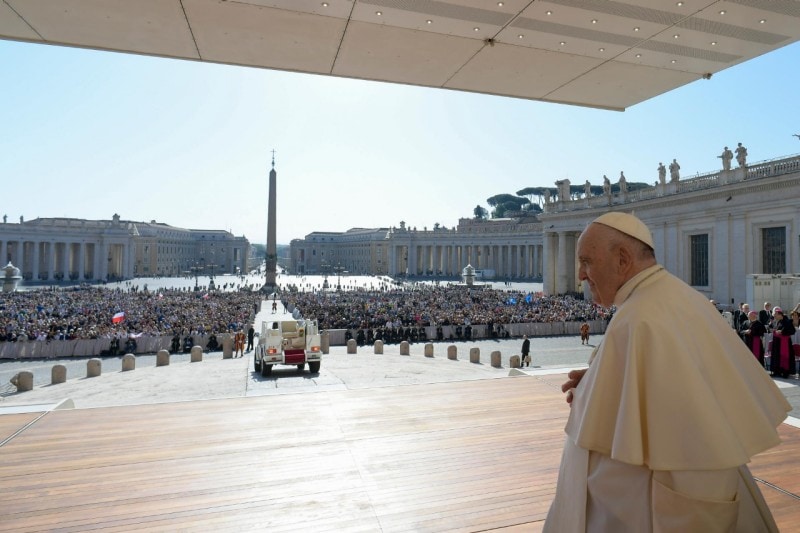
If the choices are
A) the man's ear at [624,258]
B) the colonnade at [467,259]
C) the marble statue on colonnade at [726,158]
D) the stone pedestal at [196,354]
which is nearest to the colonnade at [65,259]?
the colonnade at [467,259]

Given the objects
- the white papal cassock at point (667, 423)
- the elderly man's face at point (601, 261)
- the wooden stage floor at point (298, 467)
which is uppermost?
the elderly man's face at point (601, 261)

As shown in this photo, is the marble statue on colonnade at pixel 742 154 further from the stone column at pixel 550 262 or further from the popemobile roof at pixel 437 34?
the popemobile roof at pixel 437 34

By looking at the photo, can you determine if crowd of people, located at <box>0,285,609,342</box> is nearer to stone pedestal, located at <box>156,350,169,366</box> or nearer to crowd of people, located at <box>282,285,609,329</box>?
crowd of people, located at <box>282,285,609,329</box>

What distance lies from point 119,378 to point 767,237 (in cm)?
3443

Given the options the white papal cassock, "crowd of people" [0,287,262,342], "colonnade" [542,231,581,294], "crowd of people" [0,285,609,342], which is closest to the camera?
the white papal cassock

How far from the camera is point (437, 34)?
5.45 metres

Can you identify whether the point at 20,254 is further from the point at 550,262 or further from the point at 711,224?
the point at 711,224

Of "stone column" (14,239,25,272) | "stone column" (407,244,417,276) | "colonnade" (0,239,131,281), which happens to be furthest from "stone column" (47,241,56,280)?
"stone column" (407,244,417,276)

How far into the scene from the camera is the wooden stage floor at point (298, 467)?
3873 millimetres

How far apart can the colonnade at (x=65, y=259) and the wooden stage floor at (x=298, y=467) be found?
112 metres

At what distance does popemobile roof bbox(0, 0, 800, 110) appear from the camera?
4816mm

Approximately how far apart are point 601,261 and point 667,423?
0.72m

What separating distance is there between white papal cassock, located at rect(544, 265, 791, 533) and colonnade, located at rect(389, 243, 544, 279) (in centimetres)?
9140

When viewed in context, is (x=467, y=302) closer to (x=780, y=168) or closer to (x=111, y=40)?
(x=780, y=168)
